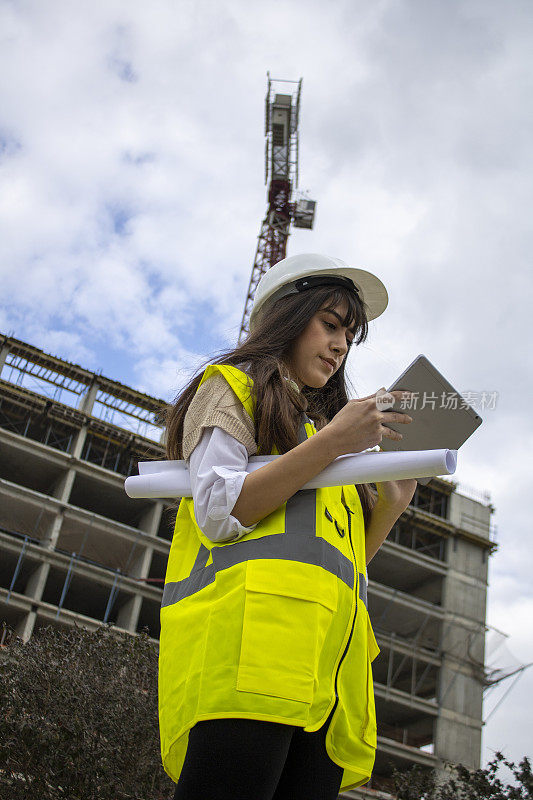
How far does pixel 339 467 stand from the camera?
1658mm

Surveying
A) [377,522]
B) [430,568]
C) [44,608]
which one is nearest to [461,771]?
[377,522]

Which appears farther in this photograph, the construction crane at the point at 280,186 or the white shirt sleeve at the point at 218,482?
the construction crane at the point at 280,186

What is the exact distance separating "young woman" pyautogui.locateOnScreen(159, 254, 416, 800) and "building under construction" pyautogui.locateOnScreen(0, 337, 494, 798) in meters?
24.2

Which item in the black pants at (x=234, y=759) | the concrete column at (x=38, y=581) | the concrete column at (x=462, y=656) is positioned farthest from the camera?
the concrete column at (x=462, y=656)

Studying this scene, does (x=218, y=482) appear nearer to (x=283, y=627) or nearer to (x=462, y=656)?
(x=283, y=627)

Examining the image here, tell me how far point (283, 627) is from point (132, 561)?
92.7ft

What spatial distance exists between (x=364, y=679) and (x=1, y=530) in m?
28.3

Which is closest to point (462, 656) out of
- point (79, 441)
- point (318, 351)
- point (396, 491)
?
point (79, 441)

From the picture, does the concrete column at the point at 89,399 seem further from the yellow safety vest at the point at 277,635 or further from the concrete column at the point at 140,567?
the yellow safety vest at the point at 277,635

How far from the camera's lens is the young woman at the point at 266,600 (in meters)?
1.41

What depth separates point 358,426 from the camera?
164 centimetres

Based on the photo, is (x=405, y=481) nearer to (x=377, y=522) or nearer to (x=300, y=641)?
(x=377, y=522)

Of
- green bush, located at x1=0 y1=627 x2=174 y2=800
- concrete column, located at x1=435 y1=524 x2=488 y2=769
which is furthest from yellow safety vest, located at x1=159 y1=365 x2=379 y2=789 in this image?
concrete column, located at x1=435 y1=524 x2=488 y2=769

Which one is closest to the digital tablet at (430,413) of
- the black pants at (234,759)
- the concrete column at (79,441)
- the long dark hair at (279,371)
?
the long dark hair at (279,371)
